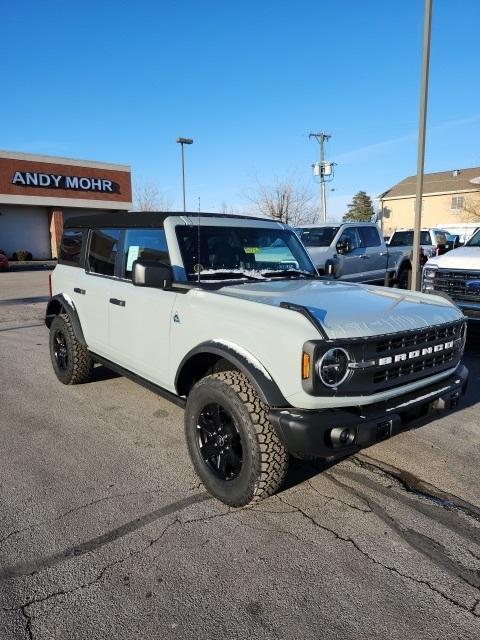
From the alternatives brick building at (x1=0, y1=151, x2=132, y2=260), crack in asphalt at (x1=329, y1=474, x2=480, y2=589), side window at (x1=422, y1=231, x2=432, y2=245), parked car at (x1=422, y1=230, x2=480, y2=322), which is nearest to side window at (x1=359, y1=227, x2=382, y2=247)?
parked car at (x1=422, y1=230, x2=480, y2=322)

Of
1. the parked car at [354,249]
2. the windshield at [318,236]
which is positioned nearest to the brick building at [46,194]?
the windshield at [318,236]

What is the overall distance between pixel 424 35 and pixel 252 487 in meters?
9.54

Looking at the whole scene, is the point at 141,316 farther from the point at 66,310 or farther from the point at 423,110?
the point at 423,110

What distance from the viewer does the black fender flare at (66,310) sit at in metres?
5.17

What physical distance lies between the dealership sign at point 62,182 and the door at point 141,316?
33.0m

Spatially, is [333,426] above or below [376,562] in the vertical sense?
above

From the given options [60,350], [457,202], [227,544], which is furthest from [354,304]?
[457,202]

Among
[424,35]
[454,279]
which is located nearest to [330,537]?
[454,279]

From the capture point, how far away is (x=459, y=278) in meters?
7.14

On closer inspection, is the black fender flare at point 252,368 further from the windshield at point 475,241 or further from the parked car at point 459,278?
the windshield at point 475,241

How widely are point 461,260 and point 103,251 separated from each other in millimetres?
5236

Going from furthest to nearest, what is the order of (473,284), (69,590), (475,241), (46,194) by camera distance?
(46,194), (475,241), (473,284), (69,590)

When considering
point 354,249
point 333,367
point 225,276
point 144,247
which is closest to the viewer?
point 333,367

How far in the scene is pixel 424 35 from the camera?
9141 mm
